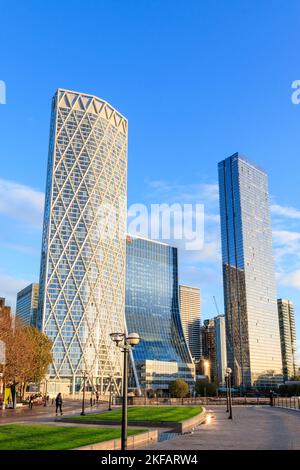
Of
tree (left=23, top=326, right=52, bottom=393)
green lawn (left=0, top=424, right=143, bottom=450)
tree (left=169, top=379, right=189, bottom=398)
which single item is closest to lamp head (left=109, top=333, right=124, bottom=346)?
green lawn (left=0, top=424, right=143, bottom=450)

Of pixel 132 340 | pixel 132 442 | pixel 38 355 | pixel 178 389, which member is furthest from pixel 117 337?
pixel 178 389

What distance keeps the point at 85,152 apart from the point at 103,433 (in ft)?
503

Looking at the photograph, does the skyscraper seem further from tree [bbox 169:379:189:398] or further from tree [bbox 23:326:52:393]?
tree [bbox 23:326:52:393]

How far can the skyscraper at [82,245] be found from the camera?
15100 cm

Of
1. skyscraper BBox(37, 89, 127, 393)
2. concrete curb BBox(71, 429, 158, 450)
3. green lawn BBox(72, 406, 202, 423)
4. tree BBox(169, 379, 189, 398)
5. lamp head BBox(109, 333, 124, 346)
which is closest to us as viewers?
concrete curb BBox(71, 429, 158, 450)

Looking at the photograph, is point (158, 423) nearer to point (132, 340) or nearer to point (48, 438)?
point (48, 438)

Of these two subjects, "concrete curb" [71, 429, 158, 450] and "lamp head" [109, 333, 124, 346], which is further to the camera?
"lamp head" [109, 333, 124, 346]

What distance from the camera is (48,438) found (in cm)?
2020

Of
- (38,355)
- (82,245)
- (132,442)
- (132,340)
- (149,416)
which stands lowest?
(149,416)

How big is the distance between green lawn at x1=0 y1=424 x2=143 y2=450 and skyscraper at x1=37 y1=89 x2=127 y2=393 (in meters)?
128

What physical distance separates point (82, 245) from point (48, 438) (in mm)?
139268

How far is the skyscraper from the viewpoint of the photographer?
5945 inches

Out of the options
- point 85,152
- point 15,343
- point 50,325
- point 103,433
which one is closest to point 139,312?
point 50,325
